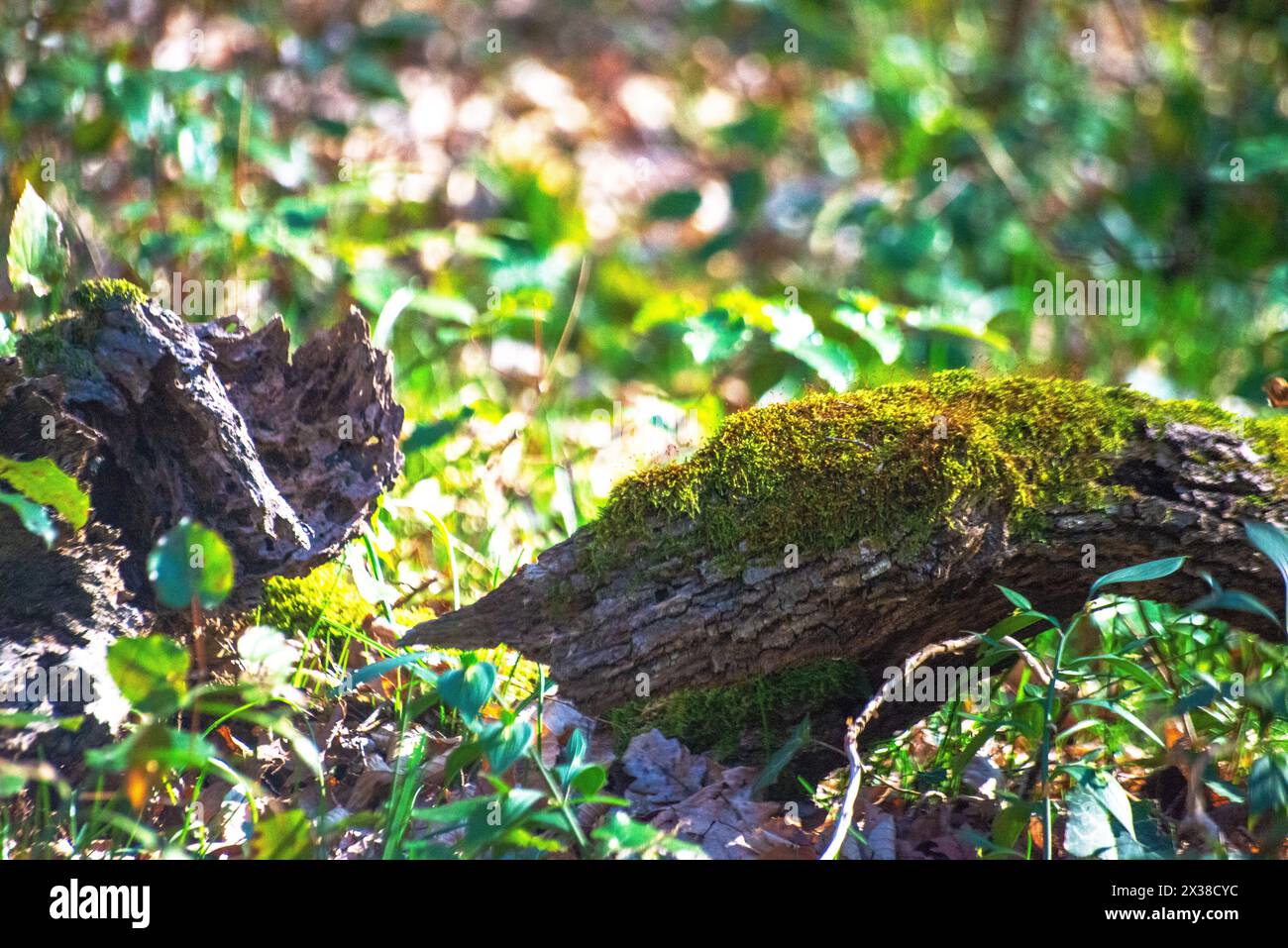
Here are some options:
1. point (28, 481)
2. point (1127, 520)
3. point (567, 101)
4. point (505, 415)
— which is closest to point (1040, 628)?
point (1127, 520)

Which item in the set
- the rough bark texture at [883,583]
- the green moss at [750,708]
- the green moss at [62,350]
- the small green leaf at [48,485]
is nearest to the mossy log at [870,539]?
the rough bark texture at [883,583]

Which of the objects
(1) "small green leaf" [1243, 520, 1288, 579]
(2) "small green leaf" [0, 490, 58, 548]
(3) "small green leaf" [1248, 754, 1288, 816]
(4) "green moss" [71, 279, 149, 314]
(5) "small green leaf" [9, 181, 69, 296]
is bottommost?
(3) "small green leaf" [1248, 754, 1288, 816]

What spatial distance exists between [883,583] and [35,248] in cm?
195

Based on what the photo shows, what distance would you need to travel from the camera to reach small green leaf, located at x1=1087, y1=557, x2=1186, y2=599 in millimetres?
1819

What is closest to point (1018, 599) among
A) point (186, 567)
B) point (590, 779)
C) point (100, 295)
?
point (590, 779)

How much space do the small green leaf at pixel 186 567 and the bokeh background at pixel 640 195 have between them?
0.89 metres

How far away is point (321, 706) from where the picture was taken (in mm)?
2238

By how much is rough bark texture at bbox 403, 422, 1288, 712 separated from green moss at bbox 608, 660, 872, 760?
146mm

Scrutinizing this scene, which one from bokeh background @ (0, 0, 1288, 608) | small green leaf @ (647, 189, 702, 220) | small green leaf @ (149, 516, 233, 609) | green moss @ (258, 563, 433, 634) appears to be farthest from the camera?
small green leaf @ (647, 189, 702, 220)

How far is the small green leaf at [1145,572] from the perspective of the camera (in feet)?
5.97

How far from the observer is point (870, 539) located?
1.94 meters

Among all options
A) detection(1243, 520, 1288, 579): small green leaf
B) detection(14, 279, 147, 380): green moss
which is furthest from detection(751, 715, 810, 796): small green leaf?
detection(14, 279, 147, 380): green moss

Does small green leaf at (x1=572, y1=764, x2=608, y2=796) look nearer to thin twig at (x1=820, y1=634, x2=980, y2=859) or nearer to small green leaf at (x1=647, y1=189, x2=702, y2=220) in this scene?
thin twig at (x1=820, y1=634, x2=980, y2=859)

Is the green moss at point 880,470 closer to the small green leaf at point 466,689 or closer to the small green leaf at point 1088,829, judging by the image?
the small green leaf at point 466,689
